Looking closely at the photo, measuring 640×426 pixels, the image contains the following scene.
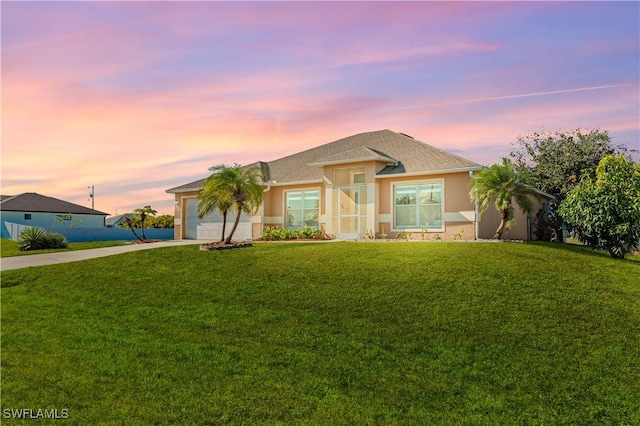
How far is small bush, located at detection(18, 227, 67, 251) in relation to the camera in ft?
90.6

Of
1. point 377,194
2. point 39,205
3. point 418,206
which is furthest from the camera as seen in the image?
point 39,205

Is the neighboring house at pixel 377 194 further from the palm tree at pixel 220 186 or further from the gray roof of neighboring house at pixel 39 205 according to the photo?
the gray roof of neighboring house at pixel 39 205

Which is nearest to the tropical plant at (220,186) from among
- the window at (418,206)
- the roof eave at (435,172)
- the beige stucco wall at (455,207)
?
the roof eave at (435,172)

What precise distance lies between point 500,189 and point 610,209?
427 cm

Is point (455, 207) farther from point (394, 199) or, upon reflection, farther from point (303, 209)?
point (303, 209)

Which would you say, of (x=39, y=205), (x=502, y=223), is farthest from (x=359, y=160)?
(x=39, y=205)

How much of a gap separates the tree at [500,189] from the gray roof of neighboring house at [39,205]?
1990 inches

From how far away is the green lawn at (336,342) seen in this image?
26.2 feet

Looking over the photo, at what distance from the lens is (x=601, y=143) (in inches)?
1564

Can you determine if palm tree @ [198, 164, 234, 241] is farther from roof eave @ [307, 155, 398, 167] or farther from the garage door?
the garage door

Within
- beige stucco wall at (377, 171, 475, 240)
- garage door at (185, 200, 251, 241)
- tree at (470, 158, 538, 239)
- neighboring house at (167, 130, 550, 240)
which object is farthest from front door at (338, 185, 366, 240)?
garage door at (185, 200, 251, 241)

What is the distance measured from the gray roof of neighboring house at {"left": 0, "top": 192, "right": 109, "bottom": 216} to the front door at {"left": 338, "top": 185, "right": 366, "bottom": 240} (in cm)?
4341

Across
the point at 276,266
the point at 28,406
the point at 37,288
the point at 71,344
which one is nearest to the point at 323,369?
the point at 28,406

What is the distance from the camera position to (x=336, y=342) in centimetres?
1036
